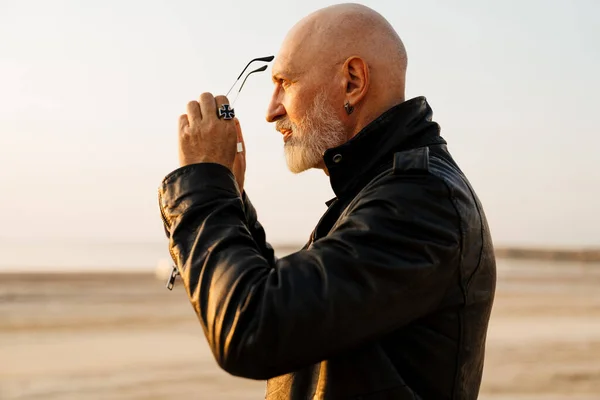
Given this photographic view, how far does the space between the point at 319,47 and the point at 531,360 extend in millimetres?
7960

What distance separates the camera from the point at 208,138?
2.04 m

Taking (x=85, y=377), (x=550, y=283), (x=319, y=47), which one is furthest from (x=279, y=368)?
(x=550, y=283)

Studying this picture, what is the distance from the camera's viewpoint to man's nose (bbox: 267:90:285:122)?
240 cm

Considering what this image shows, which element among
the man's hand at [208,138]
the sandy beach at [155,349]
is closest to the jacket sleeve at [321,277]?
the man's hand at [208,138]

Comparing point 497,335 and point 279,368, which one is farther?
point 497,335

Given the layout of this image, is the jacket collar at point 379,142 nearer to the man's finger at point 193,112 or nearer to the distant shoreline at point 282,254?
the man's finger at point 193,112

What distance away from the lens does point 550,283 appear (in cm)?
2380

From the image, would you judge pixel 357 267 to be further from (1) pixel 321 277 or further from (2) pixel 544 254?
(2) pixel 544 254

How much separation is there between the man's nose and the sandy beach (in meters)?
5.47

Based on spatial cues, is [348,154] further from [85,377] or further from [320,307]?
[85,377]

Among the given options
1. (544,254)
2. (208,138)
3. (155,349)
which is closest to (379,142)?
(208,138)

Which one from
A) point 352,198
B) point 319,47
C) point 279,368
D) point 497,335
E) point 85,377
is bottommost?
point 497,335

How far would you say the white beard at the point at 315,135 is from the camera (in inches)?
90.7

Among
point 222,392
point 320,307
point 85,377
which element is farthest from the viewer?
point 85,377
